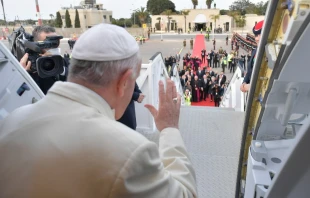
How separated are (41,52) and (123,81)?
209 cm

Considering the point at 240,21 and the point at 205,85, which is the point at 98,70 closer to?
the point at 205,85

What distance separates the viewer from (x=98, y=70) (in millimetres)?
1055

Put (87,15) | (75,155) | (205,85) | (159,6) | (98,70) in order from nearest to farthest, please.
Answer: (75,155) < (98,70) < (205,85) < (87,15) < (159,6)

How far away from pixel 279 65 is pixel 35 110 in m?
1.27

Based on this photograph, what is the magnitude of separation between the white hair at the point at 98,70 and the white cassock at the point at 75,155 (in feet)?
0.16

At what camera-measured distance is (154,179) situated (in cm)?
98

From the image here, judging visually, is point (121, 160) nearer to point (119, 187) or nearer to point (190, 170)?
point (119, 187)

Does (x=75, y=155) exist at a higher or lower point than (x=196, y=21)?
lower

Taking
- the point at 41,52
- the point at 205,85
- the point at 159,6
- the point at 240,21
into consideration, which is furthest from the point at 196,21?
the point at 41,52

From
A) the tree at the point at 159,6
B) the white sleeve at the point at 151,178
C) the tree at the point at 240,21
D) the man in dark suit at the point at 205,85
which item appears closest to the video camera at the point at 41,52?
the white sleeve at the point at 151,178

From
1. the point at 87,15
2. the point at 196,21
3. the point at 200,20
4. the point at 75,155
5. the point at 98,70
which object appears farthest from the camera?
the point at 87,15

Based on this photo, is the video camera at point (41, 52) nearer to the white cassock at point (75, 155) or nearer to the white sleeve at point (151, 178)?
the white cassock at point (75, 155)

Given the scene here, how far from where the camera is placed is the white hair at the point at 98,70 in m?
1.06

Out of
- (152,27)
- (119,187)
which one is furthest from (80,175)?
(152,27)
